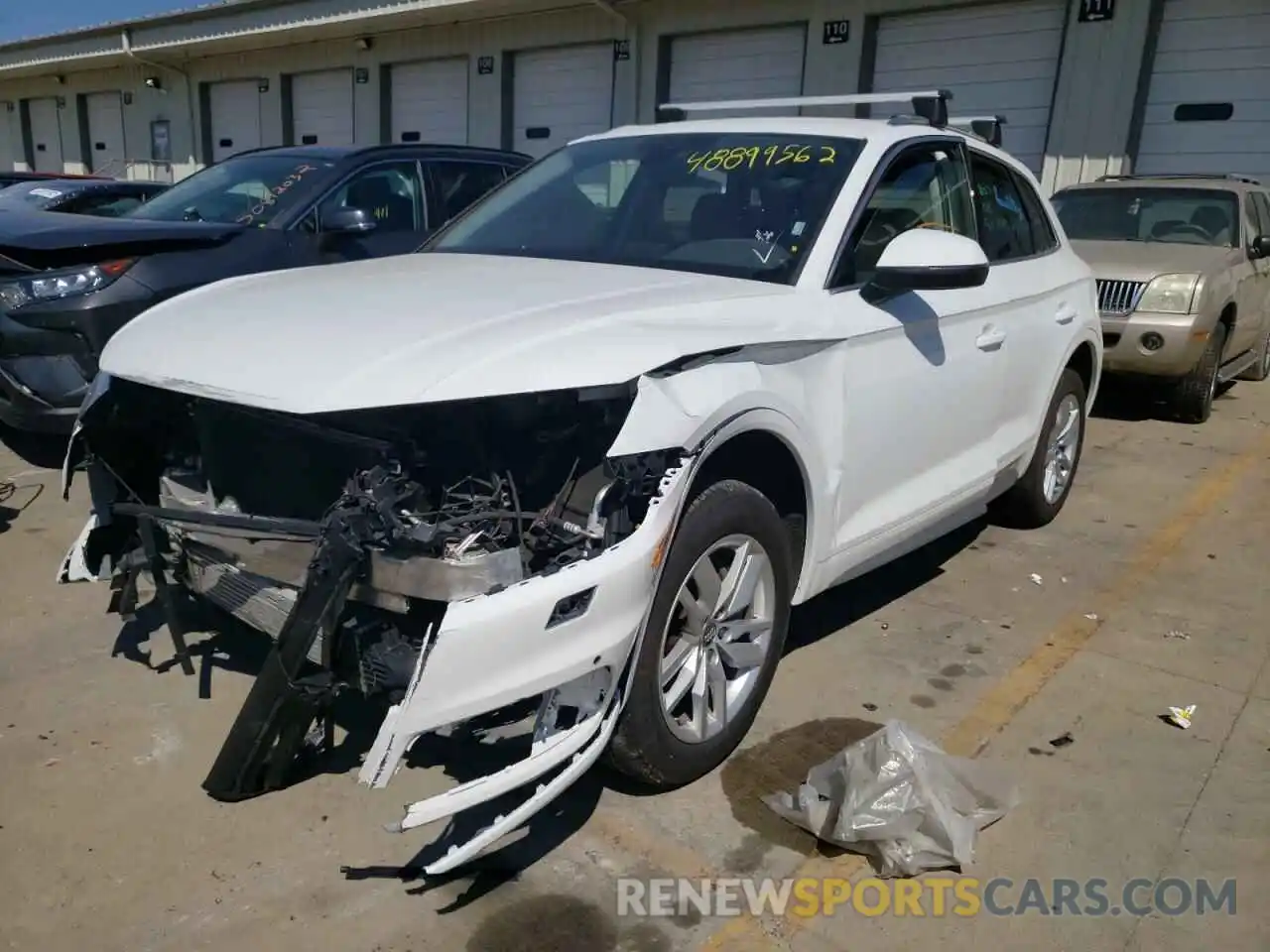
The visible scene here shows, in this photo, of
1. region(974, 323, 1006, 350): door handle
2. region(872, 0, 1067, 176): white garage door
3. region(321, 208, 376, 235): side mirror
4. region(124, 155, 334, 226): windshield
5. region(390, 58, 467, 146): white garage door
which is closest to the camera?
region(974, 323, 1006, 350): door handle

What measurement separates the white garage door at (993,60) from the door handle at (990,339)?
9.03 m

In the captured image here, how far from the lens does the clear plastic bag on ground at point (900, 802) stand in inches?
101

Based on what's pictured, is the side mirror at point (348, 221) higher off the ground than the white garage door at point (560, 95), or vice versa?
the white garage door at point (560, 95)

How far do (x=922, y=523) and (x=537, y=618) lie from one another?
195 cm

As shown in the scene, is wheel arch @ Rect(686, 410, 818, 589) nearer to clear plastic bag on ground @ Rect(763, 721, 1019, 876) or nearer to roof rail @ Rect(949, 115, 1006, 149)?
clear plastic bag on ground @ Rect(763, 721, 1019, 876)

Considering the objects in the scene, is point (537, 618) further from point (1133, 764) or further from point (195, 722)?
point (1133, 764)

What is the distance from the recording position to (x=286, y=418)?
2.66 m

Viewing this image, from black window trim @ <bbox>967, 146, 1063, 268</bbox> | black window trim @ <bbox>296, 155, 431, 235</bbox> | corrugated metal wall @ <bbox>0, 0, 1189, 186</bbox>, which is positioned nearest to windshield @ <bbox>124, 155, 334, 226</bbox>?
black window trim @ <bbox>296, 155, 431, 235</bbox>

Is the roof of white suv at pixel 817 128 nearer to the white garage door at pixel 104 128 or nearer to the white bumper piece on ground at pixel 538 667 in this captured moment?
the white bumper piece on ground at pixel 538 667

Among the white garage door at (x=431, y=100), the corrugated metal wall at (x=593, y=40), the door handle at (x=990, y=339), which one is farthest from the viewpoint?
the white garage door at (x=431, y=100)

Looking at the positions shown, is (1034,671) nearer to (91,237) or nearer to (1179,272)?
(91,237)

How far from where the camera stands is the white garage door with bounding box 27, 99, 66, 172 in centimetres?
2997

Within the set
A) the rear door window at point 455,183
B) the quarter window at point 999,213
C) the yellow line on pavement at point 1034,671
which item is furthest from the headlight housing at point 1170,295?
the rear door window at point 455,183

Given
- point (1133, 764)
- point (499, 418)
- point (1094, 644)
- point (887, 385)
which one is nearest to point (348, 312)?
point (499, 418)
